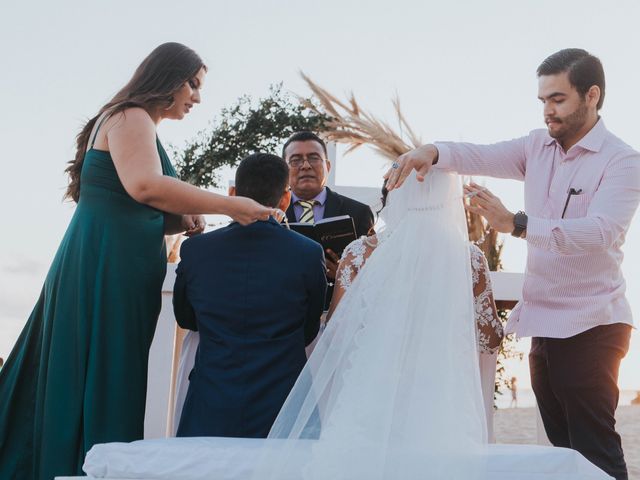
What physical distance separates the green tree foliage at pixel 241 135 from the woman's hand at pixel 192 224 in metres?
2.43

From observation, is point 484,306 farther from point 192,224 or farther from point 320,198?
point 320,198

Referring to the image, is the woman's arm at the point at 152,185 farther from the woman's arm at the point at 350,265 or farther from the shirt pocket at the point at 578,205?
the shirt pocket at the point at 578,205

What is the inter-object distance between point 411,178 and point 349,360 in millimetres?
841

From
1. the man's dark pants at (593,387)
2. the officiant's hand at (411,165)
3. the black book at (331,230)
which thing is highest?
the officiant's hand at (411,165)

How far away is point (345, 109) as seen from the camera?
17.7 feet

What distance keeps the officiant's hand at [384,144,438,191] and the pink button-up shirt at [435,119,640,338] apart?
6 cm

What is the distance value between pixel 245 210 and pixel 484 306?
1.02 m

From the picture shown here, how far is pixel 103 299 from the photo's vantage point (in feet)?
9.90

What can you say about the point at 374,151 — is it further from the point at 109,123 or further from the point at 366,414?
the point at 366,414

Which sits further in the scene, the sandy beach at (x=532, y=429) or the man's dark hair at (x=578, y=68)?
the sandy beach at (x=532, y=429)

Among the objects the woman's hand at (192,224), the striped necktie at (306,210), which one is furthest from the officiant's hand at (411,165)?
the striped necktie at (306,210)

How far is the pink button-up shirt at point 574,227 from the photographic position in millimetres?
3004

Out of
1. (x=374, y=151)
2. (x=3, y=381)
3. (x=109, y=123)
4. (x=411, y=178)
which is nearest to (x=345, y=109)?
(x=374, y=151)

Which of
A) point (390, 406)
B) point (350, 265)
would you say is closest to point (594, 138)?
point (350, 265)
